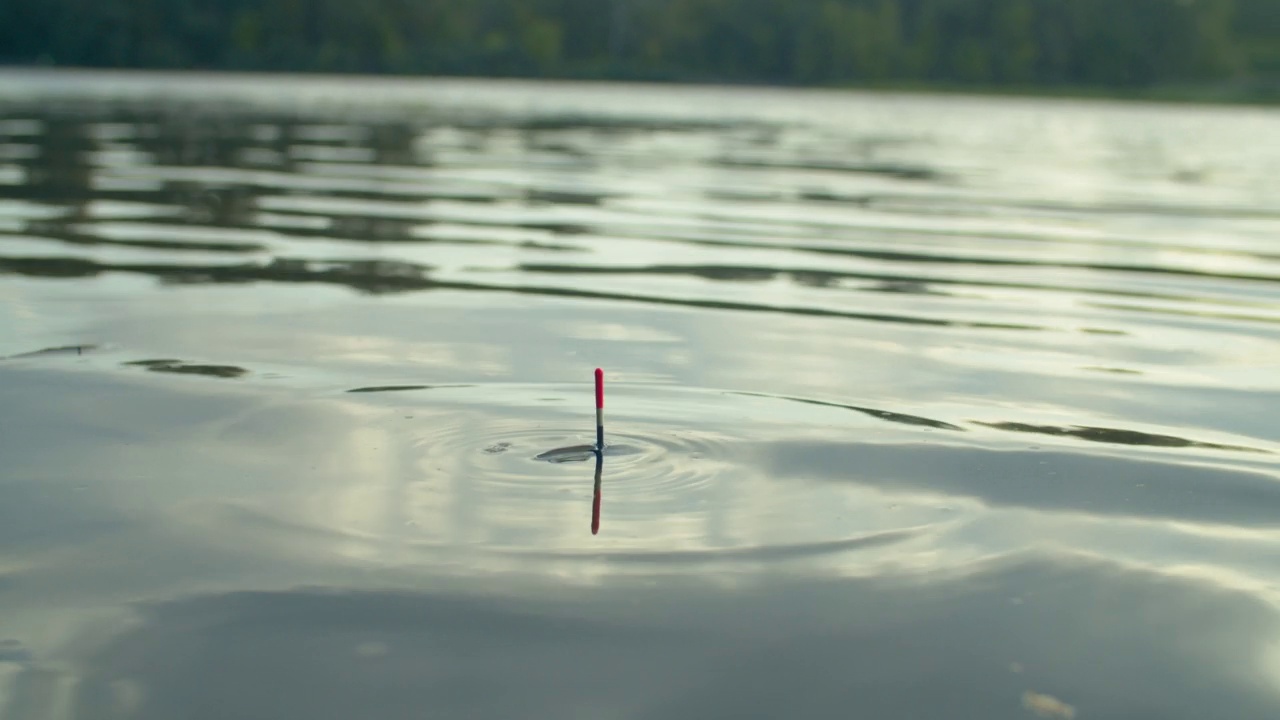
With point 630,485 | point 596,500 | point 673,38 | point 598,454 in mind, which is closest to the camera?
point 596,500

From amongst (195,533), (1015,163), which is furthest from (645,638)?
(1015,163)

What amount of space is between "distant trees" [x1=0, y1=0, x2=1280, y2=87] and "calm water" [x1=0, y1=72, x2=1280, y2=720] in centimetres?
9213

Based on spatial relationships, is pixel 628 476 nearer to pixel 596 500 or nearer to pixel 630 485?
pixel 630 485

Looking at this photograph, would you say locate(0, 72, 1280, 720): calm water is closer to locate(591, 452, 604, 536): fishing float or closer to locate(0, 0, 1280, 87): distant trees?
locate(591, 452, 604, 536): fishing float

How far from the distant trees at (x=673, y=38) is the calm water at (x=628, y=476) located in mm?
92127

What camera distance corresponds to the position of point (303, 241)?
36.7 ft

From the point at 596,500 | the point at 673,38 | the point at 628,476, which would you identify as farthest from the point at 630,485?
the point at 673,38

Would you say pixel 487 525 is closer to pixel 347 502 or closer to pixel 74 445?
pixel 347 502

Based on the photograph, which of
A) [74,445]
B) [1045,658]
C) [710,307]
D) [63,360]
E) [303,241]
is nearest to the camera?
[1045,658]

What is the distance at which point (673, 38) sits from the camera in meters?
126

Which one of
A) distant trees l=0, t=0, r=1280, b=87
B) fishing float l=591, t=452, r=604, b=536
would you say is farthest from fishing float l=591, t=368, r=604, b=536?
distant trees l=0, t=0, r=1280, b=87

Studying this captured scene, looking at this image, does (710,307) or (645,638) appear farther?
(710,307)

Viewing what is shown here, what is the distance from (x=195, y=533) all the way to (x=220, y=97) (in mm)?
43789

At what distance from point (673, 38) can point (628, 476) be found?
124 meters
